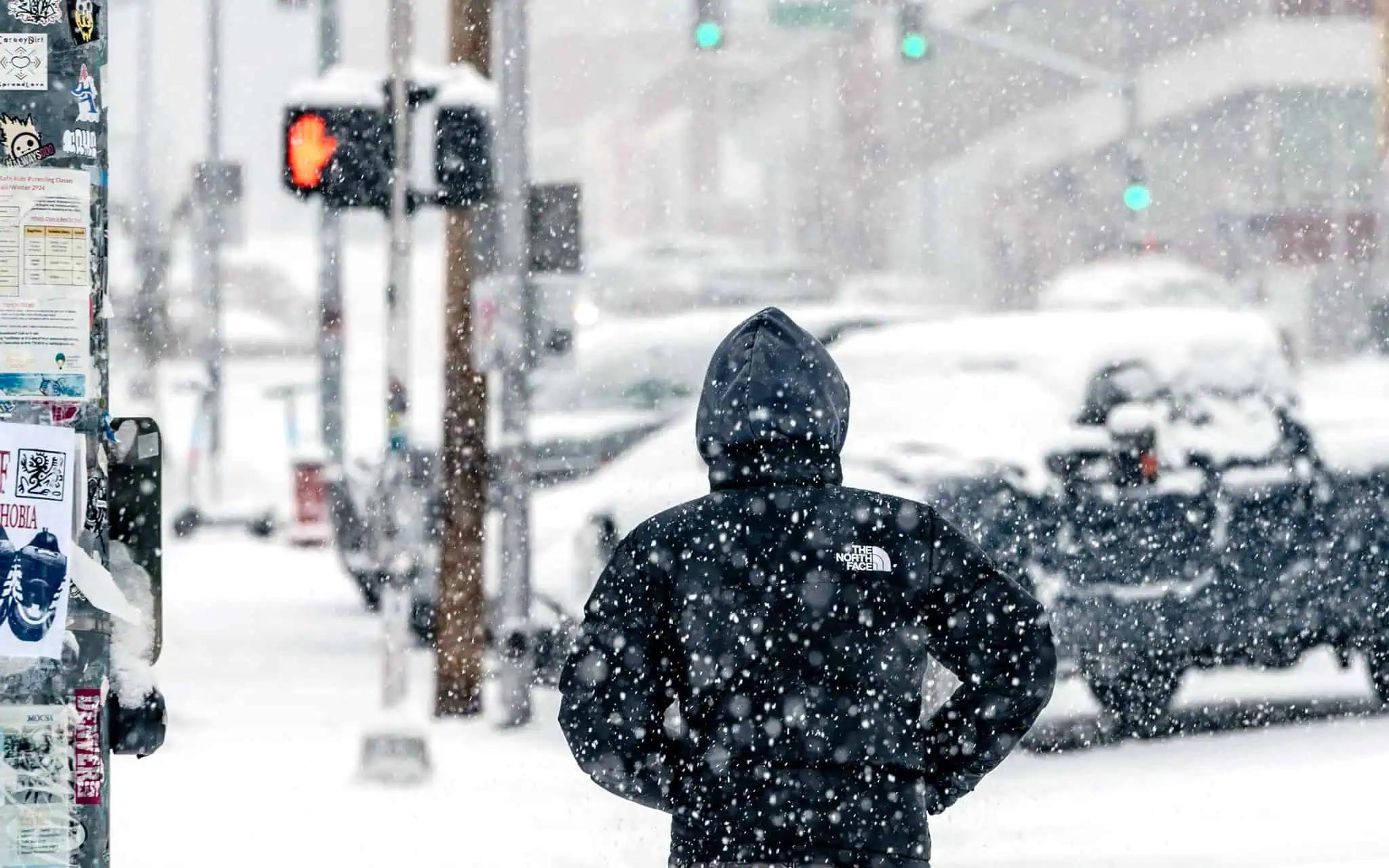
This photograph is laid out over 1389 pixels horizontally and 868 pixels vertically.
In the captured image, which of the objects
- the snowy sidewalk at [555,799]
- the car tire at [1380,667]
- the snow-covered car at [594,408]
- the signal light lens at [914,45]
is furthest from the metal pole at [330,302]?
the car tire at [1380,667]

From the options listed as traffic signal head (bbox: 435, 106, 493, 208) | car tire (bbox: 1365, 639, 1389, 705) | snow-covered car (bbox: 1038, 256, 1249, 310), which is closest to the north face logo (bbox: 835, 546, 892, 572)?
traffic signal head (bbox: 435, 106, 493, 208)

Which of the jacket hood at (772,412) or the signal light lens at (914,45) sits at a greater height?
the signal light lens at (914,45)

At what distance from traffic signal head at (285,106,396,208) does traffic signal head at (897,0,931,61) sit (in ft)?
38.6

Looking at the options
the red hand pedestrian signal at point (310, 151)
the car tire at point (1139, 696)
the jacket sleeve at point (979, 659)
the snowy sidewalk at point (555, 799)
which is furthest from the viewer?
the red hand pedestrian signal at point (310, 151)

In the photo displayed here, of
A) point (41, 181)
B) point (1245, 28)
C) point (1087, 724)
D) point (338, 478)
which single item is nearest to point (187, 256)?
point (1245, 28)

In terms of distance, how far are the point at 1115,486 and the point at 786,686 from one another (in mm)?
6388

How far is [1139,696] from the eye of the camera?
Result: 32.3 feet

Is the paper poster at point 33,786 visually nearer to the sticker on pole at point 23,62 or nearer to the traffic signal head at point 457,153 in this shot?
the sticker on pole at point 23,62

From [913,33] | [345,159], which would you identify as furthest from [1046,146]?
[345,159]

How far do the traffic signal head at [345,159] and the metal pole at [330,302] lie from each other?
9666 mm

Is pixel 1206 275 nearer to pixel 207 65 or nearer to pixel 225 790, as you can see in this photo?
pixel 207 65

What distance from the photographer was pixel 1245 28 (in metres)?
45.2

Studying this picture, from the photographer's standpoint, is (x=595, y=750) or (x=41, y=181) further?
(x=41, y=181)

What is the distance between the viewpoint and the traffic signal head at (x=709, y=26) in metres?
18.6
